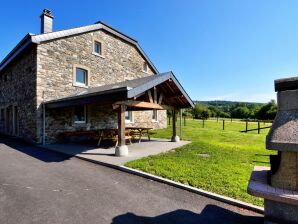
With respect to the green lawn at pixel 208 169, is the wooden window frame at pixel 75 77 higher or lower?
higher

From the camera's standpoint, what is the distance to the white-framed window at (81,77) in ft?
44.3

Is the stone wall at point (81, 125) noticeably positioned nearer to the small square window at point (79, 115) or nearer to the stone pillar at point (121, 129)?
the small square window at point (79, 115)

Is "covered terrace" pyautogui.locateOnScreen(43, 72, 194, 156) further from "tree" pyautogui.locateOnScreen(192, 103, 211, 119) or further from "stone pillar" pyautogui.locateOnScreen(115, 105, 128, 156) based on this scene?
"tree" pyautogui.locateOnScreen(192, 103, 211, 119)

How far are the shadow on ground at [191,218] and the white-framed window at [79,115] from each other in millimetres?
10342

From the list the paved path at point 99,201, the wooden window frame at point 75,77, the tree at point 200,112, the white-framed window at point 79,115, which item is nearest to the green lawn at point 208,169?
the paved path at point 99,201

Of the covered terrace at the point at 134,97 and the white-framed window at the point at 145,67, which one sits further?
the white-framed window at the point at 145,67

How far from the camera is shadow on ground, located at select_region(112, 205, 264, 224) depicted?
349cm

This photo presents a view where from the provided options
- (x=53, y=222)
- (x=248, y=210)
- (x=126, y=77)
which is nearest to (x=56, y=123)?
(x=126, y=77)

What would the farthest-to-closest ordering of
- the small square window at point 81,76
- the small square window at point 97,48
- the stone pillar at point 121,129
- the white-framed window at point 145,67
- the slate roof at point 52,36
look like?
the white-framed window at point 145,67 < the small square window at point 97,48 < the small square window at point 81,76 < the slate roof at point 52,36 < the stone pillar at point 121,129

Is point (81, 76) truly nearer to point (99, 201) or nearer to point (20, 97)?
point (20, 97)

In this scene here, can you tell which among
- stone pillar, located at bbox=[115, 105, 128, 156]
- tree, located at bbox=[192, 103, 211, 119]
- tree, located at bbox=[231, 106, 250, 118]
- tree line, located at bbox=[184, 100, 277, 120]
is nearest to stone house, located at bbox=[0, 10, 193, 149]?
stone pillar, located at bbox=[115, 105, 128, 156]

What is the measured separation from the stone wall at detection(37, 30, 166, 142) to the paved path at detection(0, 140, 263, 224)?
248 inches

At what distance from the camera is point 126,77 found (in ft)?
58.7

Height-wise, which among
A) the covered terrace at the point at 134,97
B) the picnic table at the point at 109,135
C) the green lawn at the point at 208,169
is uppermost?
the covered terrace at the point at 134,97
